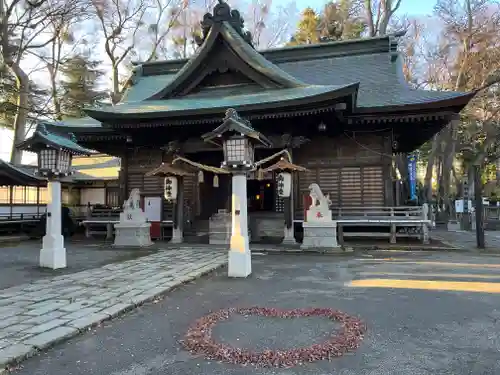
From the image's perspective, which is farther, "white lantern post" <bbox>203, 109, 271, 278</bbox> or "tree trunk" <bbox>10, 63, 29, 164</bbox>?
"tree trunk" <bbox>10, 63, 29, 164</bbox>

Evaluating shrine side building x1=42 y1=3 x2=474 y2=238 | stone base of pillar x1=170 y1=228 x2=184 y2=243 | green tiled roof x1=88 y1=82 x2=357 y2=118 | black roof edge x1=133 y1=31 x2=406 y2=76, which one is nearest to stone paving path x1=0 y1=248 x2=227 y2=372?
stone base of pillar x1=170 y1=228 x2=184 y2=243

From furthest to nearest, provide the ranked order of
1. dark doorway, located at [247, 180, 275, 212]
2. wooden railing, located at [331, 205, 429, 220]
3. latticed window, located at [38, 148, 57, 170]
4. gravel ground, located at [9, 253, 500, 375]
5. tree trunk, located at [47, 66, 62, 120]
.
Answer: tree trunk, located at [47, 66, 62, 120] < dark doorway, located at [247, 180, 275, 212] < wooden railing, located at [331, 205, 429, 220] < latticed window, located at [38, 148, 57, 170] < gravel ground, located at [9, 253, 500, 375]

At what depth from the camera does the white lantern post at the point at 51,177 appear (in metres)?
8.66

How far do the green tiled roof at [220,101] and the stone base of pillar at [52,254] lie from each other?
5.32 metres

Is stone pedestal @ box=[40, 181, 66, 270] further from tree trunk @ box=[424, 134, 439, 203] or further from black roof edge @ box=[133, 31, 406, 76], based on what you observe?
tree trunk @ box=[424, 134, 439, 203]

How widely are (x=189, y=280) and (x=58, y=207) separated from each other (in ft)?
12.8

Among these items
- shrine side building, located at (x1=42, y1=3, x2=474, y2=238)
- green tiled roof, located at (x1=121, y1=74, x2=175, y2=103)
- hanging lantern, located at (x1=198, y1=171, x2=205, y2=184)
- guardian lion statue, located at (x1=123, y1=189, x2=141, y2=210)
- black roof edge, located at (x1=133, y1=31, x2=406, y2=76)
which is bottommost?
guardian lion statue, located at (x1=123, y1=189, x2=141, y2=210)

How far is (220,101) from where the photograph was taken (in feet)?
43.7

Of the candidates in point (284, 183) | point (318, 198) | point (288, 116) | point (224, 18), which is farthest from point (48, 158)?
point (224, 18)

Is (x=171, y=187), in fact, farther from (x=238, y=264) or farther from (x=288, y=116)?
(x=238, y=264)

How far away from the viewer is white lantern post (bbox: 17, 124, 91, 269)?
8.66m

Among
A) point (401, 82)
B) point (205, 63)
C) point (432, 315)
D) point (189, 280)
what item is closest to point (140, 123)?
point (205, 63)

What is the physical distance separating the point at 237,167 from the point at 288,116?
16.5 ft

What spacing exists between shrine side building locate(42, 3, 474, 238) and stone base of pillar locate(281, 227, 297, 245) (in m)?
1.18
